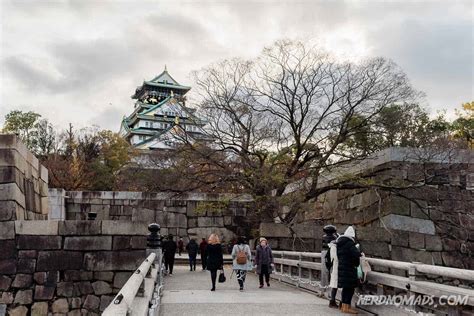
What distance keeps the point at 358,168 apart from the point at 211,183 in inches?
249

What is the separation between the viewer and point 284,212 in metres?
20.5

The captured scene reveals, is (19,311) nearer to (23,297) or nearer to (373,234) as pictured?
(23,297)

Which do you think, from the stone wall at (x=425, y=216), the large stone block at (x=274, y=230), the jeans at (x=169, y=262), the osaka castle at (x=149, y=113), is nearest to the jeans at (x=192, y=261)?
the jeans at (x=169, y=262)

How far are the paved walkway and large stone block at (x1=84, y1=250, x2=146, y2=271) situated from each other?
1.01m

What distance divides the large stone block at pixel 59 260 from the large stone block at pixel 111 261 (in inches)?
8.2

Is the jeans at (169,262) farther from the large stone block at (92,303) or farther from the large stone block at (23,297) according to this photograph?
the large stone block at (23,297)

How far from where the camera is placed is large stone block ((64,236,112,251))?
10.9 metres

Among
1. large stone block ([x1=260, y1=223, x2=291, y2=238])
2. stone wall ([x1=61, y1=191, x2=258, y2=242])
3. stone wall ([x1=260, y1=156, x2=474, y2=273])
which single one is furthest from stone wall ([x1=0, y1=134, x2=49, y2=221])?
stone wall ([x1=61, y1=191, x2=258, y2=242])

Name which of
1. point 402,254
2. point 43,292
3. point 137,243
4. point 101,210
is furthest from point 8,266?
point 402,254

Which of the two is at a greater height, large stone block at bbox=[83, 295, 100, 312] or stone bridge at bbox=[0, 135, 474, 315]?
stone bridge at bbox=[0, 135, 474, 315]

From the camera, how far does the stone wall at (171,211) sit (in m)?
21.6

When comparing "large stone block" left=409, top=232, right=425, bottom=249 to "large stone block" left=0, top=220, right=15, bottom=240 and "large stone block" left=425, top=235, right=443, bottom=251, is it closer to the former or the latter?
"large stone block" left=425, top=235, right=443, bottom=251

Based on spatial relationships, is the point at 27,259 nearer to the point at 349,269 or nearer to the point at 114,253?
the point at 114,253

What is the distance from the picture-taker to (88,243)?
1100 centimetres
